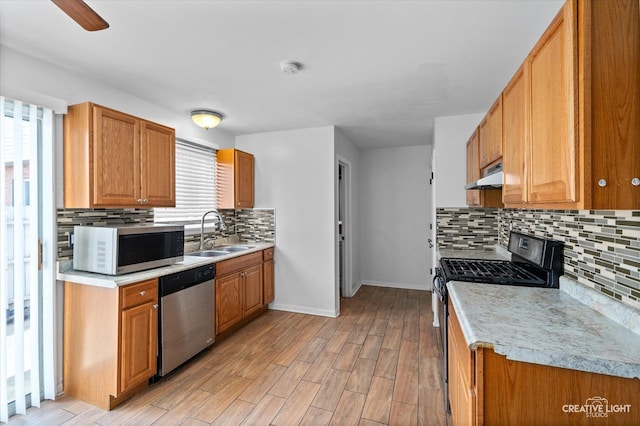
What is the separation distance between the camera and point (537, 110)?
137 centimetres

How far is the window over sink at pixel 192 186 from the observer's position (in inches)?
130

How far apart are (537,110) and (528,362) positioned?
43.4 inches

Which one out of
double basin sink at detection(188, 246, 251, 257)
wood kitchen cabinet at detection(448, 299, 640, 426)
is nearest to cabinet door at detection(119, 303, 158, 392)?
double basin sink at detection(188, 246, 251, 257)

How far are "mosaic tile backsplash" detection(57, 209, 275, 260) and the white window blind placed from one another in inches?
9.2

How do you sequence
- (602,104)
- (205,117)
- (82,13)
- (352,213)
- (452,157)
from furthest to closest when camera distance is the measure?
(352,213) < (452,157) < (205,117) < (82,13) < (602,104)

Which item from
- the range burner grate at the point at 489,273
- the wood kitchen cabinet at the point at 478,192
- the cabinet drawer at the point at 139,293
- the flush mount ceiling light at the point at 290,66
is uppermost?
the flush mount ceiling light at the point at 290,66

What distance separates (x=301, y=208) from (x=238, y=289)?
50.8 inches

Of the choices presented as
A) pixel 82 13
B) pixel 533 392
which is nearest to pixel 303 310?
pixel 533 392

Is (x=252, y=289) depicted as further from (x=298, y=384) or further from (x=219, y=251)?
(x=298, y=384)

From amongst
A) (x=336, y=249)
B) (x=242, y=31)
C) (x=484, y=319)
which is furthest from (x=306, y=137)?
(x=484, y=319)

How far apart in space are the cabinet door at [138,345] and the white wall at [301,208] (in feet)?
6.22

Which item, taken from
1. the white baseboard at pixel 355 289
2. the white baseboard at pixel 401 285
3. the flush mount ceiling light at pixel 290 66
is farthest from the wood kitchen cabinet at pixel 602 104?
the white baseboard at pixel 401 285

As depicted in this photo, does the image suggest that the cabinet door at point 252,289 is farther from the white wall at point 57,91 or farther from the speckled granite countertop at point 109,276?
the white wall at point 57,91

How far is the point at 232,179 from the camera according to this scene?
3.71 m
